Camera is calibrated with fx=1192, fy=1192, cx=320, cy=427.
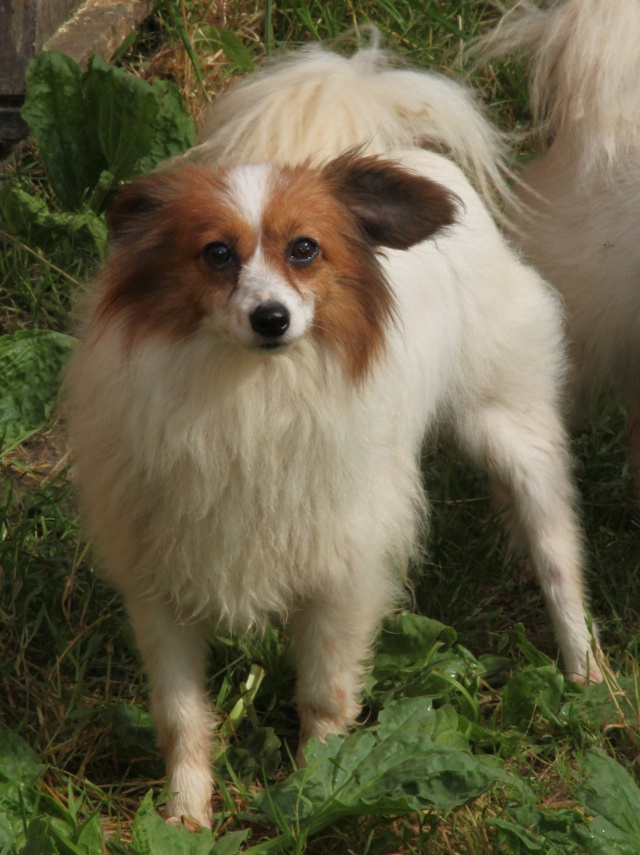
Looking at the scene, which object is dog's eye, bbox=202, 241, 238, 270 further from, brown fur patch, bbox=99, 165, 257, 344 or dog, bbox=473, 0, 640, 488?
dog, bbox=473, 0, 640, 488

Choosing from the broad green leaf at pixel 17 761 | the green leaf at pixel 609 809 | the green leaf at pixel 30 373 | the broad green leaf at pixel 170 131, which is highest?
the broad green leaf at pixel 170 131

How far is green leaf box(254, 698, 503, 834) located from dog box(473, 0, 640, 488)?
4.73ft

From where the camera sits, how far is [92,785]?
277 cm

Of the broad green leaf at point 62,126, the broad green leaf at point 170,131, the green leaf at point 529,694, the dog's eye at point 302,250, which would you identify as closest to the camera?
the dog's eye at point 302,250

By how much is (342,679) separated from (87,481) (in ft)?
2.56

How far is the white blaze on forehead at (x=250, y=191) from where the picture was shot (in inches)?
88.8

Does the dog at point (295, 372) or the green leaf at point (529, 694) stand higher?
the dog at point (295, 372)

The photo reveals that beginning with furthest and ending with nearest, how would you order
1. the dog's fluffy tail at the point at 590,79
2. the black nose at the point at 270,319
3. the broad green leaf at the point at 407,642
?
1. the dog's fluffy tail at the point at 590,79
2. the broad green leaf at the point at 407,642
3. the black nose at the point at 270,319

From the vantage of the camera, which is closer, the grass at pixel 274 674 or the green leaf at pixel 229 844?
the green leaf at pixel 229 844

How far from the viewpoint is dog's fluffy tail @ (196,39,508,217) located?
9.61ft

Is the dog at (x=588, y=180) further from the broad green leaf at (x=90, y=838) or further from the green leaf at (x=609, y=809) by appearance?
the broad green leaf at (x=90, y=838)

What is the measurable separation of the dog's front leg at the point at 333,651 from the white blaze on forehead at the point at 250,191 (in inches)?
35.6

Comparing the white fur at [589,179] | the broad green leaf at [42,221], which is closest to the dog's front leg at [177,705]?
the white fur at [589,179]

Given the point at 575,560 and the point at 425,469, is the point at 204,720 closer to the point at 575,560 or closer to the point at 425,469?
the point at 575,560
